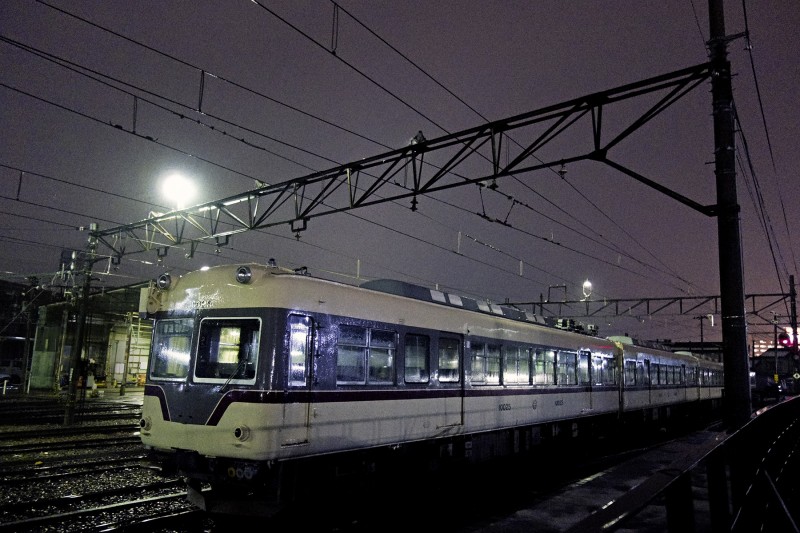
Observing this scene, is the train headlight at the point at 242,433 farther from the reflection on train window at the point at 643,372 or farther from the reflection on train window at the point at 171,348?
the reflection on train window at the point at 643,372

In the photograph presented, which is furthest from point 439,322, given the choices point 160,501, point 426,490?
point 160,501

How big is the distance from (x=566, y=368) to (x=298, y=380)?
9.38 meters

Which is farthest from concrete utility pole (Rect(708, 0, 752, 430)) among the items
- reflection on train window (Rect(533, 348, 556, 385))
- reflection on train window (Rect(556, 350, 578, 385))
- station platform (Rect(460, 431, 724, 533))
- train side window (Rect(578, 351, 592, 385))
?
train side window (Rect(578, 351, 592, 385))

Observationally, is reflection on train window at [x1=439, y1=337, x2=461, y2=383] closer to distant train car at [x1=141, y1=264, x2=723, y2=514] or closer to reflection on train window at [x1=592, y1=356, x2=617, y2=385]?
distant train car at [x1=141, y1=264, x2=723, y2=514]

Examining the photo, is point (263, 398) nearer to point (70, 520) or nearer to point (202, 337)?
point (202, 337)

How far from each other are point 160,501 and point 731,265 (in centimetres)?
857

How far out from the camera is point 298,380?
7250mm

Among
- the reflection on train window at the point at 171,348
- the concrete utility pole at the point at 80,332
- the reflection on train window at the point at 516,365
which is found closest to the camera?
the reflection on train window at the point at 171,348

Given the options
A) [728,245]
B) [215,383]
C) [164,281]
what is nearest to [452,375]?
[215,383]

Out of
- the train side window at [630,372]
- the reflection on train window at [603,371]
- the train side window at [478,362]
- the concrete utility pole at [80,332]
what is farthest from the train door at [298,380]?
the train side window at [630,372]

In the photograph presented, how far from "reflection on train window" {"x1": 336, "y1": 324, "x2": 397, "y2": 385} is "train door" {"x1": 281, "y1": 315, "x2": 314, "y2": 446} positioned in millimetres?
572

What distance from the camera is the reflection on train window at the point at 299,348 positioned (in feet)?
23.7

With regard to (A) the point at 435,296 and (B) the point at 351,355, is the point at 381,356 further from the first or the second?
(A) the point at 435,296

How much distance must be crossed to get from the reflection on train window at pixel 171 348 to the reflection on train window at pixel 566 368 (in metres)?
9.42
